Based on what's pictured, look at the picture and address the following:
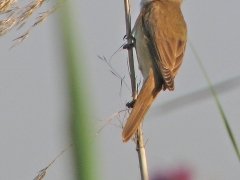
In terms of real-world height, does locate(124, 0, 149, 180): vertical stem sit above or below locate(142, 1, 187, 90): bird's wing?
below

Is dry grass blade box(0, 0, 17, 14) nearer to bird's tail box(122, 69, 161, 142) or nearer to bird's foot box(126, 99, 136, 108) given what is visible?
bird's tail box(122, 69, 161, 142)

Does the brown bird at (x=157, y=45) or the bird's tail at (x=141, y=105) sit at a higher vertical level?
the brown bird at (x=157, y=45)

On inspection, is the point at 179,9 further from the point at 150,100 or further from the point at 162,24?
the point at 150,100

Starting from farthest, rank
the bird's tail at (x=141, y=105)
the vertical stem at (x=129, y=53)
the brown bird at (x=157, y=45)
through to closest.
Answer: the brown bird at (x=157, y=45) < the vertical stem at (x=129, y=53) < the bird's tail at (x=141, y=105)

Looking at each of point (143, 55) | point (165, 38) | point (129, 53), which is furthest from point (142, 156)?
point (165, 38)

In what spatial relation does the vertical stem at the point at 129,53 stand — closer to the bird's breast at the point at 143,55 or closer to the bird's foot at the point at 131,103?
the bird's foot at the point at 131,103

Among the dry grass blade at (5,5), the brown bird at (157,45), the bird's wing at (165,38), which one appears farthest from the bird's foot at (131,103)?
the dry grass blade at (5,5)

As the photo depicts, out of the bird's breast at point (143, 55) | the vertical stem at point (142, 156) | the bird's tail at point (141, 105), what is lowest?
the vertical stem at point (142, 156)

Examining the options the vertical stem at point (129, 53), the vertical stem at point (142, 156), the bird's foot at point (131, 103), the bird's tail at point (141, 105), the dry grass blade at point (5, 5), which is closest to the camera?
the vertical stem at point (142, 156)

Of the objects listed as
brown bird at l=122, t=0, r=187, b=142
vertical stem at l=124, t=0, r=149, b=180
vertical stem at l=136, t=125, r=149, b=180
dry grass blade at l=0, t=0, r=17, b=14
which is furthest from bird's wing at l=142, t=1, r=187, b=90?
dry grass blade at l=0, t=0, r=17, b=14
